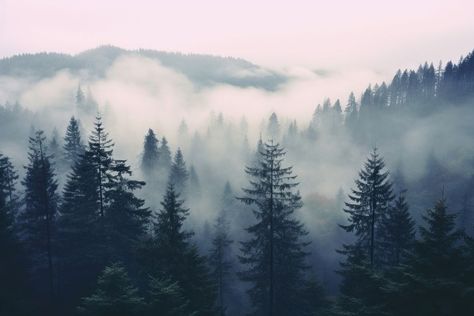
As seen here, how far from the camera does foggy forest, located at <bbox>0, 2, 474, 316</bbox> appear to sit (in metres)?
14.8

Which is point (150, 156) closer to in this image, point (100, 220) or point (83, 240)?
point (83, 240)

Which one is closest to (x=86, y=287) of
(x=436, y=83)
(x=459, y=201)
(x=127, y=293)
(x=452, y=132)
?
(x=127, y=293)

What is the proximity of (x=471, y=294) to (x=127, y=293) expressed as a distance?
13.0m

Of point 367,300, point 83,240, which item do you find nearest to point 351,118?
point 83,240

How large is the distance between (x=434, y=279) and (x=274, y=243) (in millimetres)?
11648

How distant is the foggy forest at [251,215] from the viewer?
14805mm

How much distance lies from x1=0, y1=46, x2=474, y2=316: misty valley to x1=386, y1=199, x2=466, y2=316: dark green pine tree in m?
0.05

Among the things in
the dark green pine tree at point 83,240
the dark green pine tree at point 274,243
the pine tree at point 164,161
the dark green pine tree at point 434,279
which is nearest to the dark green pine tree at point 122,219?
the dark green pine tree at point 83,240

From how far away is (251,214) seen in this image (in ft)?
227

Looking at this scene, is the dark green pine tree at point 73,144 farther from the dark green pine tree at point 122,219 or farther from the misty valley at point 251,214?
the dark green pine tree at point 122,219

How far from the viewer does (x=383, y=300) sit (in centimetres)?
1427

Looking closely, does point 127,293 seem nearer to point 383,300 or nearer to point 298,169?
point 383,300

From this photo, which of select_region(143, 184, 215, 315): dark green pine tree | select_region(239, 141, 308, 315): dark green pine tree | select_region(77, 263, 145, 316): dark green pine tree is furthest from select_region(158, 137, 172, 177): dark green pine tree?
select_region(77, 263, 145, 316): dark green pine tree

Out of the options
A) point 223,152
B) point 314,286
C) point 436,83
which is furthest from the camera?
point 436,83
